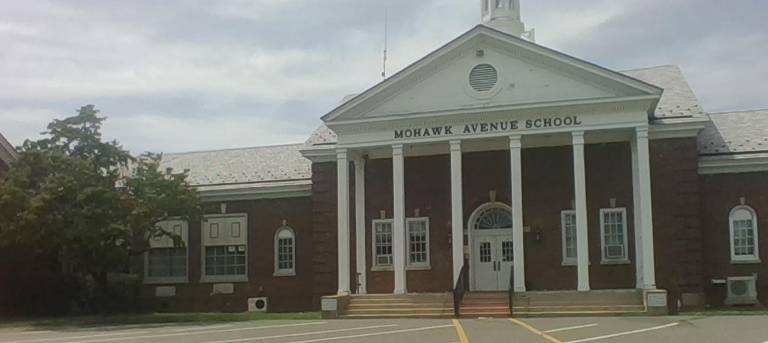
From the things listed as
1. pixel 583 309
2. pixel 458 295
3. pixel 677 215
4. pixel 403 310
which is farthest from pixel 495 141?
pixel 583 309

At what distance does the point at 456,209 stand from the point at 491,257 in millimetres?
3551

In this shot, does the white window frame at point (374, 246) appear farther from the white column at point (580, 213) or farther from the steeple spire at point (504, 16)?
the steeple spire at point (504, 16)

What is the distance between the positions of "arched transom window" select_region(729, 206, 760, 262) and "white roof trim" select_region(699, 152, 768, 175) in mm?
1264

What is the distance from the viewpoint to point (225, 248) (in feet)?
127

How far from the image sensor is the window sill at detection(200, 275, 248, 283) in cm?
3794

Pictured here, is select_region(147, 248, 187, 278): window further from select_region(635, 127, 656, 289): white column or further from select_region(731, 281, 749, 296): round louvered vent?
select_region(731, 281, 749, 296): round louvered vent

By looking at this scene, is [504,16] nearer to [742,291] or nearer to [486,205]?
[486,205]

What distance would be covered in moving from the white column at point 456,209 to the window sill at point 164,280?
12.8m

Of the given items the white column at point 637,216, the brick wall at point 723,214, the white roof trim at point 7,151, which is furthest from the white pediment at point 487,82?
the white roof trim at point 7,151

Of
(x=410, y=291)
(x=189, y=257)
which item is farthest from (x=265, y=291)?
(x=410, y=291)

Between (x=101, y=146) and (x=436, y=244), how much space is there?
12.0 metres

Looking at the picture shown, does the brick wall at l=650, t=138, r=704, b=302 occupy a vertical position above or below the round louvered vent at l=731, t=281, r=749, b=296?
above

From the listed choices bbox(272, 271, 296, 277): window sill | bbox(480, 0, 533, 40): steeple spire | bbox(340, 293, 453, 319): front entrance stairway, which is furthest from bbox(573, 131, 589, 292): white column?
bbox(272, 271, 296, 277): window sill

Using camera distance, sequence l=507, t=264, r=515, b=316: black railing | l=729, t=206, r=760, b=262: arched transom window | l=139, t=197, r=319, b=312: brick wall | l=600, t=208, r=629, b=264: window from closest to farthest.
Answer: l=507, t=264, r=515, b=316: black railing < l=729, t=206, r=760, b=262: arched transom window < l=600, t=208, r=629, b=264: window < l=139, t=197, r=319, b=312: brick wall
